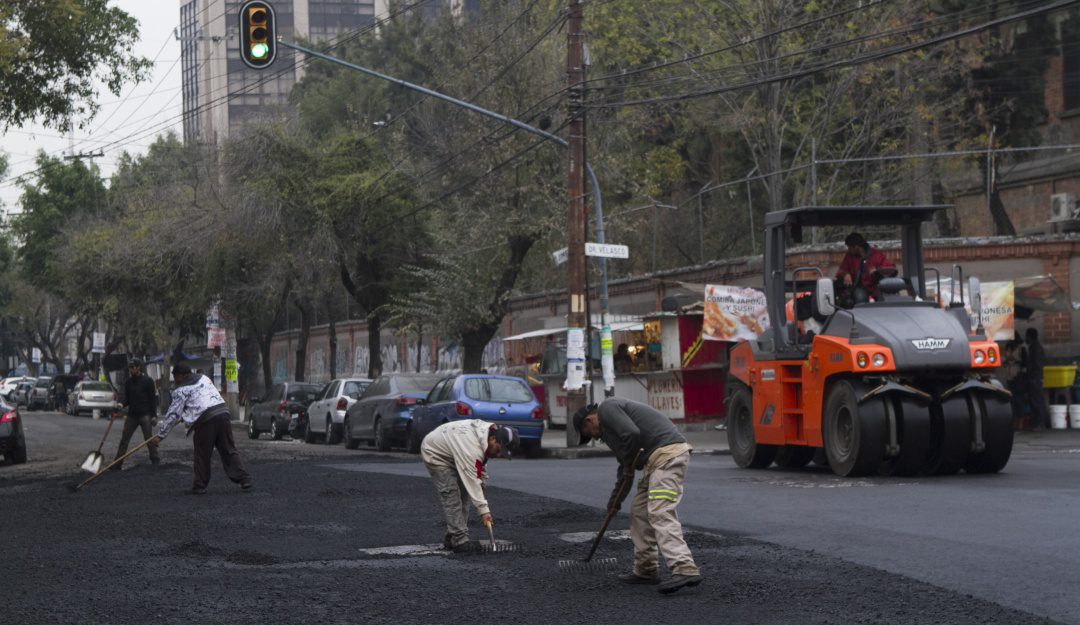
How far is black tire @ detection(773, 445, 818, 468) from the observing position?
1938 cm

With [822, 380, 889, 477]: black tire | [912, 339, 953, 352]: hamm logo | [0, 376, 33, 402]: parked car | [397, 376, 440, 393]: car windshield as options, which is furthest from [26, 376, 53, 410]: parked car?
[912, 339, 953, 352]: hamm logo

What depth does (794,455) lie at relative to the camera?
63.8ft

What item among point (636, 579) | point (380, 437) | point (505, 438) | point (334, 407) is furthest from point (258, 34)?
point (636, 579)

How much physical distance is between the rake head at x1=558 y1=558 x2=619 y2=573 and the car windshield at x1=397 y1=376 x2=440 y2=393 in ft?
57.7

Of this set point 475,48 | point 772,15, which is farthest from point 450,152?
point 772,15

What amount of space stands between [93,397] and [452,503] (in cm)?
5121

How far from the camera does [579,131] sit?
1037 inches

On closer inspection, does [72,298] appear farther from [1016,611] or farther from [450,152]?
[1016,611]

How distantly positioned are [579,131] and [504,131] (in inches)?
371

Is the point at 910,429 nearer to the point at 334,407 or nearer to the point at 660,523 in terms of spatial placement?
the point at 660,523

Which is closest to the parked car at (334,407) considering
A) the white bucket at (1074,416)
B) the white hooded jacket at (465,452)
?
the white bucket at (1074,416)

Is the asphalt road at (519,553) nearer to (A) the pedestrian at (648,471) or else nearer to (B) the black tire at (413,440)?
(A) the pedestrian at (648,471)

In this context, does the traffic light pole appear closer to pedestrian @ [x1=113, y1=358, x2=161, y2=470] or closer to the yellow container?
pedestrian @ [x1=113, y1=358, x2=161, y2=470]

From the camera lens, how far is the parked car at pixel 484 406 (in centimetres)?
2486
